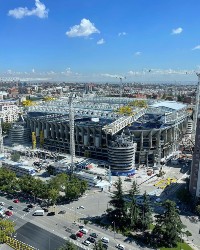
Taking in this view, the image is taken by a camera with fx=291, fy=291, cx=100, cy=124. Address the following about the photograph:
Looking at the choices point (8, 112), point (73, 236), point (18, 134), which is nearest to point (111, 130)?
point (73, 236)

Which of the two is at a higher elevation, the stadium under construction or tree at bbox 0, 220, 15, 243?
the stadium under construction

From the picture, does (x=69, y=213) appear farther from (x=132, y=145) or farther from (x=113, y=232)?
(x=132, y=145)

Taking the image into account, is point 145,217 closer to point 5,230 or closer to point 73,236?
point 73,236

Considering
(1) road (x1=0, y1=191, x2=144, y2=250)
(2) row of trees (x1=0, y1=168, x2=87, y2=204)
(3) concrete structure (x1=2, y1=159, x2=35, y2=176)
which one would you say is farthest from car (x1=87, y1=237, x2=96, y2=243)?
(3) concrete structure (x1=2, y1=159, x2=35, y2=176)

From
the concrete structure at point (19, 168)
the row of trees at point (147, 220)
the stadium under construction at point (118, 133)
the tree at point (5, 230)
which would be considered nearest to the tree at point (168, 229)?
the row of trees at point (147, 220)

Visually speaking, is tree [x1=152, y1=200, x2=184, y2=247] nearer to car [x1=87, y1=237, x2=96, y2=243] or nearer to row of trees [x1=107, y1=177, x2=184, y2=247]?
row of trees [x1=107, y1=177, x2=184, y2=247]
